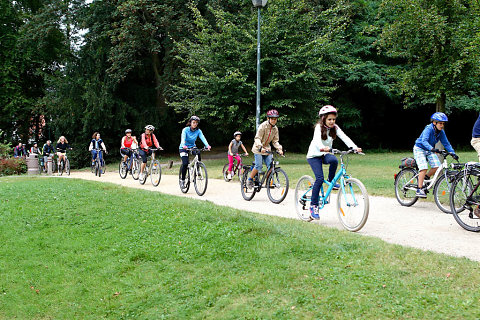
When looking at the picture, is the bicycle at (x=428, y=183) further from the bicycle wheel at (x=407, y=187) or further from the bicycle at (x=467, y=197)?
the bicycle at (x=467, y=197)

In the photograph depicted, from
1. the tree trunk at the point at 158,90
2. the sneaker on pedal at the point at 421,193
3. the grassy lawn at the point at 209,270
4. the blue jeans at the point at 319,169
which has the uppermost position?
the tree trunk at the point at 158,90

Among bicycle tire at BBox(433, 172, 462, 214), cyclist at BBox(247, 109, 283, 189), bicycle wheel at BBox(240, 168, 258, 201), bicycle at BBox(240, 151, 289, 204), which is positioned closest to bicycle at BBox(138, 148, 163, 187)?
bicycle wheel at BBox(240, 168, 258, 201)

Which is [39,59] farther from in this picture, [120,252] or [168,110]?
[120,252]

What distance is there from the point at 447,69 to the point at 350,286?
19.2 meters

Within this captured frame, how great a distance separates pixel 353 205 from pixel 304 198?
1301 mm

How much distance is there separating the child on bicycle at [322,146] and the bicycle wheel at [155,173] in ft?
27.7

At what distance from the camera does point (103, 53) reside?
31547mm

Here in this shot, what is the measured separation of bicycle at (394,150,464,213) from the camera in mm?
8422

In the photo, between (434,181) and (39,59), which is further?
(39,59)

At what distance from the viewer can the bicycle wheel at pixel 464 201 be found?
23.0ft

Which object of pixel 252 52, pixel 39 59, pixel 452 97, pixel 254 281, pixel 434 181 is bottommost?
pixel 254 281

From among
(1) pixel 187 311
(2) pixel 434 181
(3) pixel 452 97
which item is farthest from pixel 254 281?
(3) pixel 452 97

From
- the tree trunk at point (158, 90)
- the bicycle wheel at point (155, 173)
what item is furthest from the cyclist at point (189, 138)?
the tree trunk at point (158, 90)

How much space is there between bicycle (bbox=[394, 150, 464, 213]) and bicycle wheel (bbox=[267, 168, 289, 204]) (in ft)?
8.29
